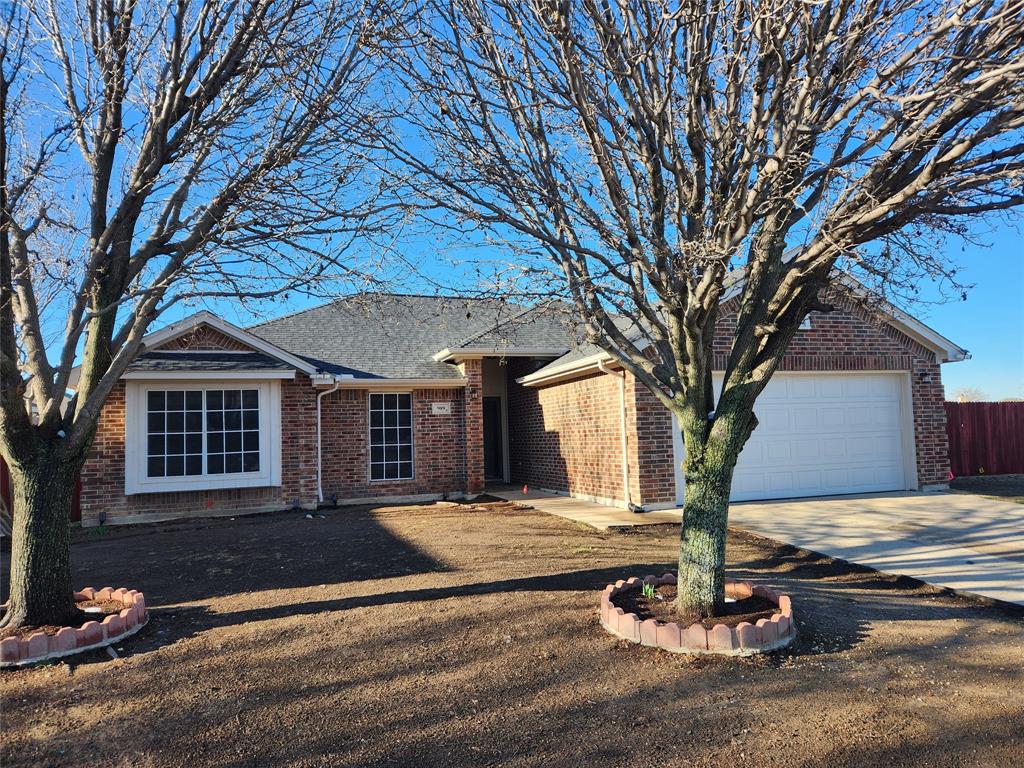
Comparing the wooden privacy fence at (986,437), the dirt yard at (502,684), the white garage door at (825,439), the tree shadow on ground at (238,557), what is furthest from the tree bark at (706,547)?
the wooden privacy fence at (986,437)

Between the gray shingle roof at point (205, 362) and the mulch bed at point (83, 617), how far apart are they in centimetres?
646

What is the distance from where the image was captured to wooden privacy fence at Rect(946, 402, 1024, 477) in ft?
55.7

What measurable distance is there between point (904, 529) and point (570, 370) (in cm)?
597

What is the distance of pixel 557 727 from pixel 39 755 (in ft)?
8.31

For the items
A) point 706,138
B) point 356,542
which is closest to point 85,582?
point 356,542

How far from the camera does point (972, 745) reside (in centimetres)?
320

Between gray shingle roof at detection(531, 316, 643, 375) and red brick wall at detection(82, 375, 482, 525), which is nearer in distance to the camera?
gray shingle roof at detection(531, 316, 643, 375)

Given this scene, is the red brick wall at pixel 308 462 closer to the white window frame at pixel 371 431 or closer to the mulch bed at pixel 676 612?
the white window frame at pixel 371 431

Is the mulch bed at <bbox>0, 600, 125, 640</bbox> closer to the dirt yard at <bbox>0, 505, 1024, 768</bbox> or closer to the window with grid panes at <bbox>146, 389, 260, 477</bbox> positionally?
the dirt yard at <bbox>0, 505, 1024, 768</bbox>

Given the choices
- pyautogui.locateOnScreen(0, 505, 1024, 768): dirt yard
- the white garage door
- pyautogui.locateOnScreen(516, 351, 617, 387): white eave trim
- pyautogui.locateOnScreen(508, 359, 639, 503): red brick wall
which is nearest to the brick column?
pyautogui.locateOnScreen(516, 351, 617, 387): white eave trim

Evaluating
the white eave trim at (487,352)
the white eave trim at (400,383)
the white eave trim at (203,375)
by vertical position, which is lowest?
the white eave trim at (400,383)

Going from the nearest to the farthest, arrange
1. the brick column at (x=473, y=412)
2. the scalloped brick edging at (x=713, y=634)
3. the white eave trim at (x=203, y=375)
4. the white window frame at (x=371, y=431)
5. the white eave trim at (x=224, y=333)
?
the scalloped brick edging at (x=713, y=634) < the white eave trim at (x=203, y=375) < the white eave trim at (x=224, y=333) < the white window frame at (x=371, y=431) < the brick column at (x=473, y=412)

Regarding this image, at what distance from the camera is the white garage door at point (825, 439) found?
38.5ft

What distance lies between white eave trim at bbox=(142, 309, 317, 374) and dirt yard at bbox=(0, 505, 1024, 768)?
19.8 feet
